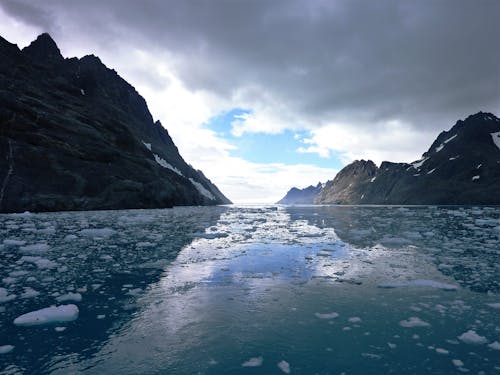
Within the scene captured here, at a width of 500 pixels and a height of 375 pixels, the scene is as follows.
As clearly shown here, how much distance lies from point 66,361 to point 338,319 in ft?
17.6

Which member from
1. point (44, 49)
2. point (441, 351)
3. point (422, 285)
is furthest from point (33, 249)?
point (44, 49)

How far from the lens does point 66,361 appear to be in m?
4.67

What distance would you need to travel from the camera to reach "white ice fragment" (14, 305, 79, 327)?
6.15 metres

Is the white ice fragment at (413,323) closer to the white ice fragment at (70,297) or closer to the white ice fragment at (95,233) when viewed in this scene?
the white ice fragment at (70,297)

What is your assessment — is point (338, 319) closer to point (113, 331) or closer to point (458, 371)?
point (458, 371)

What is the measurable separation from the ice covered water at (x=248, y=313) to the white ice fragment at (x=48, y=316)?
0.08 feet

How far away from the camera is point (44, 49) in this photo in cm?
11238

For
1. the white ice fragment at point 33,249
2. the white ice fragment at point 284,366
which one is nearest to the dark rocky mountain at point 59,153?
the white ice fragment at point 33,249

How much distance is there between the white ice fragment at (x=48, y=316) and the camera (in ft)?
20.2

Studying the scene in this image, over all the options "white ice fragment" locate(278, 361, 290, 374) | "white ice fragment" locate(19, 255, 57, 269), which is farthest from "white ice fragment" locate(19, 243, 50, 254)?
"white ice fragment" locate(278, 361, 290, 374)

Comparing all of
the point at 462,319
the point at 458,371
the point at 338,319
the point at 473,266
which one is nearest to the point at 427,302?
the point at 462,319

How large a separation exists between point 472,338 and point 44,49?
149 m

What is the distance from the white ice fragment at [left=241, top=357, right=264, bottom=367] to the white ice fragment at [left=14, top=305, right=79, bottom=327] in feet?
14.3

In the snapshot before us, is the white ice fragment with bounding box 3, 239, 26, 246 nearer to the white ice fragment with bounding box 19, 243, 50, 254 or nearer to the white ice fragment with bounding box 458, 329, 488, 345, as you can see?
the white ice fragment with bounding box 19, 243, 50, 254
